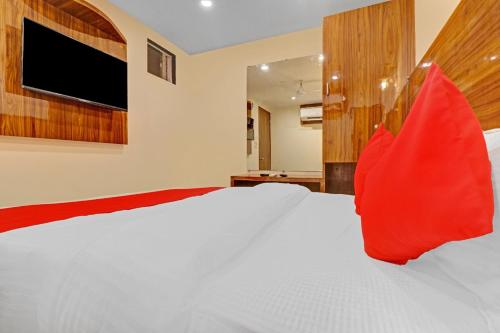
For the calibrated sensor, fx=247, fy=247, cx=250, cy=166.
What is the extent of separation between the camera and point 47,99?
202cm

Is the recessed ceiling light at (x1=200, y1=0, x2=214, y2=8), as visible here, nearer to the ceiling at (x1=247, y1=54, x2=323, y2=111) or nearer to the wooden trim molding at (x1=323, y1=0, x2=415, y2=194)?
the ceiling at (x1=247, y1=54, x2=323, y2=111)

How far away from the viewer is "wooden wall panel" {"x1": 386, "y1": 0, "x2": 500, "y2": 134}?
742mm

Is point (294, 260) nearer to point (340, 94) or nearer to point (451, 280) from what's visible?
point (451, 280)

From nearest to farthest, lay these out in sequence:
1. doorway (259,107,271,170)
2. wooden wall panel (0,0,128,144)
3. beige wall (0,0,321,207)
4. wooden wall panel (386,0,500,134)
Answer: wooden wall panel (386,0,500,134), wooden wall panel (0,0,128,144), beige wall (0,0,321,207), doorway (259,107,271,170)

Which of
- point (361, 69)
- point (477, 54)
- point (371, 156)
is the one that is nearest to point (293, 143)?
point (361, 69)

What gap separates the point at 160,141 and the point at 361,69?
2466 mm

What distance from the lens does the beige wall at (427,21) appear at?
2.27 meters

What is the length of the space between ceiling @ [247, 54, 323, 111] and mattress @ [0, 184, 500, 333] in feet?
8.41

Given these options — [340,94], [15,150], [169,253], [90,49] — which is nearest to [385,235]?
[169,253]

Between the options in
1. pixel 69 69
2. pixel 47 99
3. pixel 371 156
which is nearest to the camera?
pixel 371 156

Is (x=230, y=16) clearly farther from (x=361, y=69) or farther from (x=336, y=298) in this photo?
(x=336, y=298)

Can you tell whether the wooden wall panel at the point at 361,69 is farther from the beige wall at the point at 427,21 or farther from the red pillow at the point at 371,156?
the red pillow at the point at 371,156

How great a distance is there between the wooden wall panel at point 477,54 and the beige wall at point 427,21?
1.58 m

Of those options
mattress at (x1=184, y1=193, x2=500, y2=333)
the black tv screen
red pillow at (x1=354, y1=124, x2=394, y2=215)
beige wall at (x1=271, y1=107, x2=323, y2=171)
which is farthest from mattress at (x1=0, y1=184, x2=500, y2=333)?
beige wall at (x1=271, y1=107, x2=323, y2=171)
